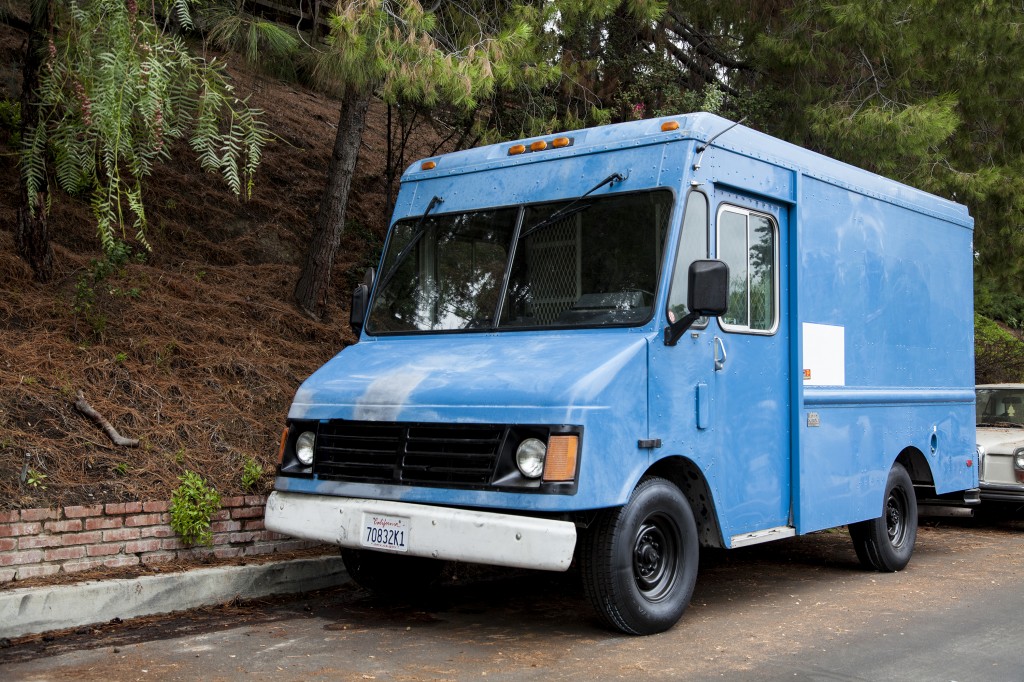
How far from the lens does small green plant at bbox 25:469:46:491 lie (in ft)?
22.3

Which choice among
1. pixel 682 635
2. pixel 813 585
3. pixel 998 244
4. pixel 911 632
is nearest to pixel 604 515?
pixel 682 635

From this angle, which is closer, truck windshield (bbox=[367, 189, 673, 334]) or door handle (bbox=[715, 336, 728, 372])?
truck windshield (bbox=[367, 189, 673, 334])

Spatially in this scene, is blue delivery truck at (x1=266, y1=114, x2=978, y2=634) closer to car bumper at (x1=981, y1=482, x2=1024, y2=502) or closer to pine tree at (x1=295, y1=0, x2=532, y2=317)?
pine tree at (x1=295, y1=0, x2=532, y2=317)

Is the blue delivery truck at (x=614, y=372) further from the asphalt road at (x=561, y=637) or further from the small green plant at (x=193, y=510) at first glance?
the small green plant at (x=193, y=510)

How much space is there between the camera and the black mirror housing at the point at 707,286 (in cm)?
620

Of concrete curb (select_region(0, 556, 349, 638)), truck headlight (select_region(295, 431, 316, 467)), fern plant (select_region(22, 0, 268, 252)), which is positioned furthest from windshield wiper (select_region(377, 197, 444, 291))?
concrete curb (select_region(0, 556, 349, 638))

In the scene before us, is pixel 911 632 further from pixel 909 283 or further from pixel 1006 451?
pixel 1006 451

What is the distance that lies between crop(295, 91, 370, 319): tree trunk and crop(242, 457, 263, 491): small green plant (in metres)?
3.66

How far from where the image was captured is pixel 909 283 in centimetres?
878

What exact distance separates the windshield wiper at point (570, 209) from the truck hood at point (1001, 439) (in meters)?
6.36

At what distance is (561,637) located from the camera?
6.25 meters

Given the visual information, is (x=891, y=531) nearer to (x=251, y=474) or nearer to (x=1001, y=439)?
(x=1001, y=439)

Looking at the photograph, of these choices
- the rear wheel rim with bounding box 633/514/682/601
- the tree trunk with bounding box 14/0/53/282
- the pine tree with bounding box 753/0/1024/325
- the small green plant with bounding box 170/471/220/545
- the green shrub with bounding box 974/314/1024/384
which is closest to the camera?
the rear wheel rim with bounding box 633/514/682/601

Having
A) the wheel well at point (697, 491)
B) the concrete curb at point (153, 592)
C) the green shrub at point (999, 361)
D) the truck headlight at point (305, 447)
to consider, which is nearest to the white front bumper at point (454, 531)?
the truck headlight at point (305, 447)
